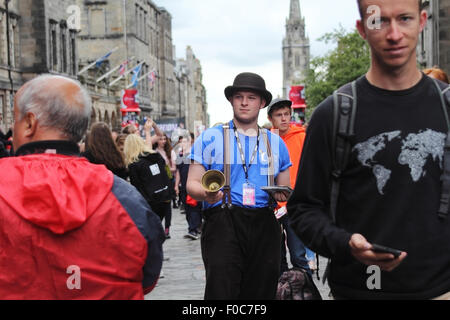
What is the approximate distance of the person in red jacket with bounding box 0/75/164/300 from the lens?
269cm

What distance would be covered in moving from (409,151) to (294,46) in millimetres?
190880

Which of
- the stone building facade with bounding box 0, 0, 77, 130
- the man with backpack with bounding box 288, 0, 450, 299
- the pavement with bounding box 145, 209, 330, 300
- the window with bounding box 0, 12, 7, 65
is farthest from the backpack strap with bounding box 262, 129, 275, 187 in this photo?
the window with bounding box 0, 12, 7, 65

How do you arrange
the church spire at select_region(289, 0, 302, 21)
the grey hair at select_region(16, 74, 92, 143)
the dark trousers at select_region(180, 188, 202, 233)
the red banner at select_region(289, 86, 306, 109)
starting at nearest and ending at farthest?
the grey hair at select_region(16, 74, 92, 143) < the dark trousers at select_region(180, 188, 202, 233) < the red banner at select_region(289, 86, 306, 109) < the church spire at select_region(289, 0, 302, 21)

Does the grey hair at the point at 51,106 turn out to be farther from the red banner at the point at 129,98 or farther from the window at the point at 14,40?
the red banner at the point at 129,98

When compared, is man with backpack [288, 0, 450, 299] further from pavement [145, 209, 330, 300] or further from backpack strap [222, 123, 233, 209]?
pavement [145, 209, 330, 300]

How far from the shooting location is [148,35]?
79188 millimetres

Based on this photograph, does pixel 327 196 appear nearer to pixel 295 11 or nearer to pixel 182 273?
pixel 182 273

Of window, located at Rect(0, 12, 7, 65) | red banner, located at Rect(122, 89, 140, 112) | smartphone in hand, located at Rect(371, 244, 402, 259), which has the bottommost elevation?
smartphone in hand, located at Rect(371, 244, 402, 259)

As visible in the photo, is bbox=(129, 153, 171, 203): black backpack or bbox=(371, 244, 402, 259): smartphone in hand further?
bbox=(129, 153, 171, 203): black backpack

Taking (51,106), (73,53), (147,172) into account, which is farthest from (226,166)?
(73,53)

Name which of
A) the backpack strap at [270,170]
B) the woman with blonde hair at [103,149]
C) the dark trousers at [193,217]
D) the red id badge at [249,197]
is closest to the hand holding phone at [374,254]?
the red id badge at [249,197]

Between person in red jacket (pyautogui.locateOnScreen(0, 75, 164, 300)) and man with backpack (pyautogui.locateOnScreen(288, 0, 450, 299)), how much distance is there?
681 millimetres

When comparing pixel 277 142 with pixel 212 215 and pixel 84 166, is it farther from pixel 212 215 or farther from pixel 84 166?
pixel 84 166
